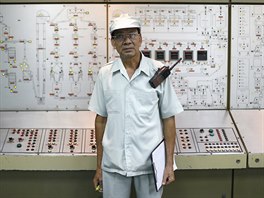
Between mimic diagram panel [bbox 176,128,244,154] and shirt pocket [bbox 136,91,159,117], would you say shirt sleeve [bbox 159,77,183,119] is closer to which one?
shirt pocket [bbox 136,91,159,117]

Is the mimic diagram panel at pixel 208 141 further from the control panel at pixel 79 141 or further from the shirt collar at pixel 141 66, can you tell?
the shirt collar at pixel 141 66

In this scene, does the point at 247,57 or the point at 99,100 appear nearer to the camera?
the point at 99,100

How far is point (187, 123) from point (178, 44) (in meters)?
0.56

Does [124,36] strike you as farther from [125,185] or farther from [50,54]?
[50,54]

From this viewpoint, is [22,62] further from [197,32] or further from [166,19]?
[197,32]

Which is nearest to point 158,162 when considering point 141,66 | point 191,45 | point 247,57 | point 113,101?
point 113,101

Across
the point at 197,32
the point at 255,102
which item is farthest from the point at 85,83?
the point at 255,102

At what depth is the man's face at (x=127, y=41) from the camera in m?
2.25

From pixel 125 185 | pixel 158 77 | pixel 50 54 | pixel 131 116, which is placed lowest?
pixel 125 185

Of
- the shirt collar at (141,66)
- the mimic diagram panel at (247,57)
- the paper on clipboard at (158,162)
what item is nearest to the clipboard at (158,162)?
the paper on clipboard at (158,162)

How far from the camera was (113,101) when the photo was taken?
91.0 inches

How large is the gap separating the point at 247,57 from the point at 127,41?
1212mm

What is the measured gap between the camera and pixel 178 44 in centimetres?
311

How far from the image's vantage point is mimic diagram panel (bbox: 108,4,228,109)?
3.10 metres
